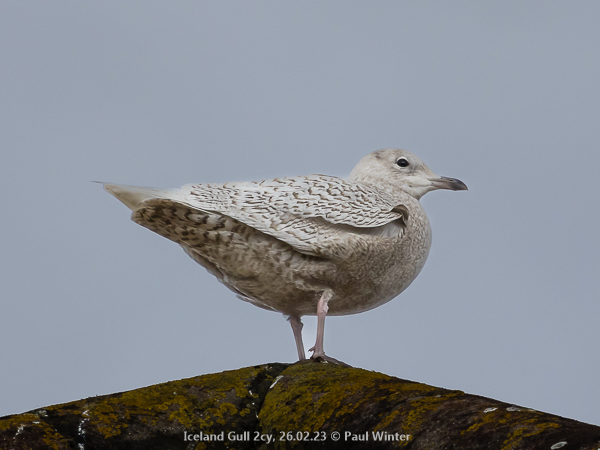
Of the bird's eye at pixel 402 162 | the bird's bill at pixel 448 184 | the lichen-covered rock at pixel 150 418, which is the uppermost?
the bird's eye at pixel 402 162

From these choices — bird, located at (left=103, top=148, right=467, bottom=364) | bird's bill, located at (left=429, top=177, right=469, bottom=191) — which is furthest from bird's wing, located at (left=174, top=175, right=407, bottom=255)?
bird's bill, located at (left=429, top=177, right=469, bottom=191)

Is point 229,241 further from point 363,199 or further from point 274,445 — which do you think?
point 274,445

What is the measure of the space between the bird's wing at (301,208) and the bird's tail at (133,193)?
198mm

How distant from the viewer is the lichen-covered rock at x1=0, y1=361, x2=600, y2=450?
4.00 m

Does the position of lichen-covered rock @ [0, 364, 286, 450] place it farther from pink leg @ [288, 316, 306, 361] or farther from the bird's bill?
the bird's bill

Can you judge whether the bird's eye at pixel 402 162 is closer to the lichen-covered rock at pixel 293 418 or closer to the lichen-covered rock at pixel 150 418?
the lichen-covered rock at pixel 293 418

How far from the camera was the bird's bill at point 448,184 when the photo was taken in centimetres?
871

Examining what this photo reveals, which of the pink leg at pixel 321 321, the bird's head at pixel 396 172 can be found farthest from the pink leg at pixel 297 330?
the bird's head at pixel 396 172

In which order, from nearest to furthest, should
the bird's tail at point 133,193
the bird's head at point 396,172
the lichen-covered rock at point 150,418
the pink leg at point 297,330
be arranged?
the lichen-covered rock at point 150,418, the bird's tail at point 133,193, the pink leg at point 297,330, the bird's head at point 396,172

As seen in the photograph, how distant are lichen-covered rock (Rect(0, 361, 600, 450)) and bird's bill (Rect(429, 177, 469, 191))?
3362mm

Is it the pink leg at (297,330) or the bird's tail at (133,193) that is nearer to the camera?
the bird's tail at (133,193)

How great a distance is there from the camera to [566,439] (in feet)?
11.8

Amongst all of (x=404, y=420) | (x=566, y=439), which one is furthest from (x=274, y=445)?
(x=566, y=439)

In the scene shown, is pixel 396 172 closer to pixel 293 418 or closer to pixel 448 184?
pixel 448 184
